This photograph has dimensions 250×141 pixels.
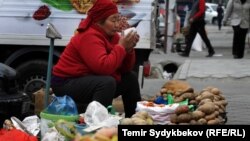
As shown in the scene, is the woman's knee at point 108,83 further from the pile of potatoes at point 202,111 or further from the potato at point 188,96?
the potato at point 188,96

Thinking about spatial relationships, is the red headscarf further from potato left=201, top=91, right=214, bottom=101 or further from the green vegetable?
the green vegetable

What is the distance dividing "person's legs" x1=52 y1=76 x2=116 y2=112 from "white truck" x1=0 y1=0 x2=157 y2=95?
9.63ft

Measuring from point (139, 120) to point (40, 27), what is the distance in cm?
435

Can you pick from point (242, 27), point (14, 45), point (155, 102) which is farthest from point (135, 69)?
point (242, 27)

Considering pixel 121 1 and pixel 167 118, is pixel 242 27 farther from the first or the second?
pixel 167 118

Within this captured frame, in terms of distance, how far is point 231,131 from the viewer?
3.52 m

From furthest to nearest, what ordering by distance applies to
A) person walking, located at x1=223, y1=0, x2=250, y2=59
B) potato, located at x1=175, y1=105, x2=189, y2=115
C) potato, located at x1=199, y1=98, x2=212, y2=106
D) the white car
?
the white car, person walking, located at x1=223, y1=0, x2=250, y2=59, potato, located at x1=199, y1=98, x2=212, y2=106, potato, located at x1=175, y1=105, x2=189, y2=115

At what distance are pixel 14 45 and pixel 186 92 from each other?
366cm

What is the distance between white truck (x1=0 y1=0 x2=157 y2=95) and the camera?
8531 millimetres

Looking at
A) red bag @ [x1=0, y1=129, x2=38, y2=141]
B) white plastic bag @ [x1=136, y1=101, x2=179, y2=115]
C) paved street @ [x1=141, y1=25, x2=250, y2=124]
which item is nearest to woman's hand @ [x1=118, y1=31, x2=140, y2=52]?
white plastic bag @ [x1=136, y1=101, x2=179, y2=115]

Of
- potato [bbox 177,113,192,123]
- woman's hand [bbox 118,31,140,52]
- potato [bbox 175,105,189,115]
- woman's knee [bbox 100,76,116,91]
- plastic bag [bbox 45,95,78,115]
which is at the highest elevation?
woman's hand [bbox 118,31,140,52]

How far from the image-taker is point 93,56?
5.44 metres

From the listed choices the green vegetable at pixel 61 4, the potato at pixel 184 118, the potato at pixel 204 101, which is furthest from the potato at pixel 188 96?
the green vegetable at pixel 61 4

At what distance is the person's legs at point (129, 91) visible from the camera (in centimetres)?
592
